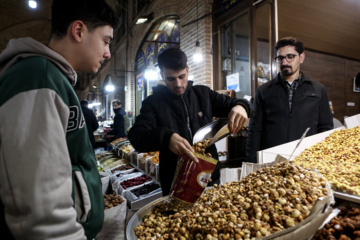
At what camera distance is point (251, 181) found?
42.3 inches

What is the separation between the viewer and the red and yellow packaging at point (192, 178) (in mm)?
985

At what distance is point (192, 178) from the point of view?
3.22 feet

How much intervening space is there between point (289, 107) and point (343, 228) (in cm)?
175

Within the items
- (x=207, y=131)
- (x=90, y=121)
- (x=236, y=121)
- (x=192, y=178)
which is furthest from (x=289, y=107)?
(x=90, y=121)

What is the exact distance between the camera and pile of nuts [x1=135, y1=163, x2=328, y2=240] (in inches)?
31.2

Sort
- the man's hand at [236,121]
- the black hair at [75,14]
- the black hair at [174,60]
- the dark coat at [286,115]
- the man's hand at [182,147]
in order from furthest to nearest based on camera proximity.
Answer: the dark coat at [286,115]
the black hair at [174,60]
the man's hand at [236,121]
the man's hand at [182,147]
the black hair at [75,14]

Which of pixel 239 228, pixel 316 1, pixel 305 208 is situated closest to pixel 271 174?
pixel 305 208

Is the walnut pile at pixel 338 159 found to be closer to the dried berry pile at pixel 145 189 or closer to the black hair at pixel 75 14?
the black hair at pixel 75 14

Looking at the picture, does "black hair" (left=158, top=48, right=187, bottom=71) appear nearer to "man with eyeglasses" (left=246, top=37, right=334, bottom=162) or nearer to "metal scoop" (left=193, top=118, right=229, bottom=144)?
"metal scoop" (left=193, top=118, right=229, bottom=144)

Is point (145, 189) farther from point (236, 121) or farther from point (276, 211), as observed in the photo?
point (276, 211)

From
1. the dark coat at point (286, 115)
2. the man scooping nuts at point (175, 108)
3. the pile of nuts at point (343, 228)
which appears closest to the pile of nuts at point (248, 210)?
the pile of nuts at point (343, 228)

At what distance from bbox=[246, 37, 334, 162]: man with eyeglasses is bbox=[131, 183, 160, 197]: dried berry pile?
141cm

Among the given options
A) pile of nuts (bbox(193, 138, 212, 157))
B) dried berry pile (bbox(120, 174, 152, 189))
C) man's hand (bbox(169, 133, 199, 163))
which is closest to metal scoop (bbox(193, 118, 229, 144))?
pile of nuts (bbox(193, 138, 212, 157))

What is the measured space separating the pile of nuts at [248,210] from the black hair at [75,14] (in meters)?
0.97
